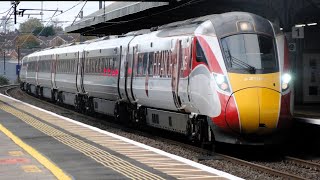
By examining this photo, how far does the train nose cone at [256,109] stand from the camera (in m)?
11.2

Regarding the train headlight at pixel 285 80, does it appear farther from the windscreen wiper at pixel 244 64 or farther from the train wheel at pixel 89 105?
the train wheel at pixel 89 105

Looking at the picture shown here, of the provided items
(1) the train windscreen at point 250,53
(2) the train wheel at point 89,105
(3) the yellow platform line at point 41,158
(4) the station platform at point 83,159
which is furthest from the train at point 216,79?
(2) the train wheel at point 89,105

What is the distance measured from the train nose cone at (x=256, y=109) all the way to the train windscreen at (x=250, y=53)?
0.52 meters

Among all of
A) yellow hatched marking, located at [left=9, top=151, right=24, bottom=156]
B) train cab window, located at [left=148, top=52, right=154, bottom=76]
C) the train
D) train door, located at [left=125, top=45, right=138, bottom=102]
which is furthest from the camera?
train door, located at [left=125, top=45, right=138, bottom=102]

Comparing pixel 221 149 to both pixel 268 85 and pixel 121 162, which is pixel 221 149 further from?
pixel 121 162

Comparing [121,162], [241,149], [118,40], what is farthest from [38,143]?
[118,40]

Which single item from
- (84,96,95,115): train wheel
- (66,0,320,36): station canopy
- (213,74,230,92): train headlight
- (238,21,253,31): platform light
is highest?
(66,0,320,36): station canopy

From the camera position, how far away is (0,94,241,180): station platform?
8.73m

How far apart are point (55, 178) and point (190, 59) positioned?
5336mm

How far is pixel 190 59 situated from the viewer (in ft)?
41.5

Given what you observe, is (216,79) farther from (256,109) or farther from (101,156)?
(101,156)

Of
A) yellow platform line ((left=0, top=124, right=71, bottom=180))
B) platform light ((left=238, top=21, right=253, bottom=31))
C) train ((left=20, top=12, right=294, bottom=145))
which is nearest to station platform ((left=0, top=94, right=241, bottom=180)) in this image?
yellow platform line ((left=0, top=124, right=71, bottom=180))

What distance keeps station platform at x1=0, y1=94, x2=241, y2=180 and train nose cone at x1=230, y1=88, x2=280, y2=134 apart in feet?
5.70

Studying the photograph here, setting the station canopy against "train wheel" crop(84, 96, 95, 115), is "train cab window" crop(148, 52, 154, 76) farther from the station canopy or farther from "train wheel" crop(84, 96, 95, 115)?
"train wheel" crop(84, 96, 95, 115)
